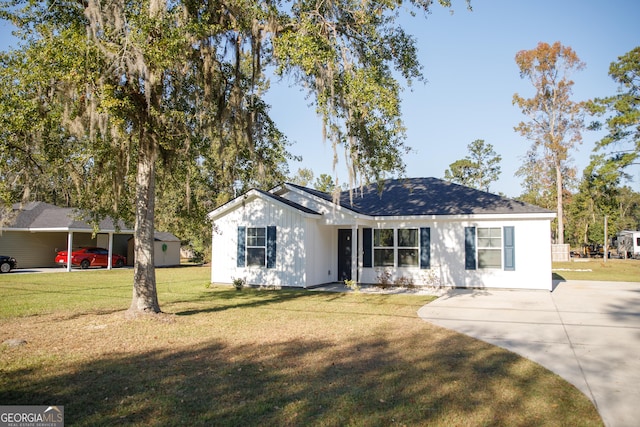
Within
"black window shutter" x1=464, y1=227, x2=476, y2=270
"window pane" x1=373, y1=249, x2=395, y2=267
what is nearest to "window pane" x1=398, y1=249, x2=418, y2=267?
"window pane" x1=373, y1=249, x2=395, y2=267

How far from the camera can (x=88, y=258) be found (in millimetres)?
24688

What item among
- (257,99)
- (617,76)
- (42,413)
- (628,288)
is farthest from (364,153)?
(617,76)

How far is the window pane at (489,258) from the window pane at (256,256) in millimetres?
7103

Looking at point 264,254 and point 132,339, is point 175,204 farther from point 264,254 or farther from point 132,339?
point 132,339

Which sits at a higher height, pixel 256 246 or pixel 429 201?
pixel 429 201

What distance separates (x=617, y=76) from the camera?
24016 millimetres

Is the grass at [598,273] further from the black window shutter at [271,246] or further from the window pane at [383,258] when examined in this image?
the black window shutter at [271,246]

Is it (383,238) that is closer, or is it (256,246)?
(256,246)

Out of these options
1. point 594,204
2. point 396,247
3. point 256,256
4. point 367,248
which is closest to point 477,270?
point 396,247

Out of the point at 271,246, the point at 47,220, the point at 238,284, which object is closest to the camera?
the point at 238,284

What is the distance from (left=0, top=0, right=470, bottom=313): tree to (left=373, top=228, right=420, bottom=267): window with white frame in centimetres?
543

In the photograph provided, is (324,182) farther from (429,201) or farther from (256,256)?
(256,256)

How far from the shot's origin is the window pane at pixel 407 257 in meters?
14.9

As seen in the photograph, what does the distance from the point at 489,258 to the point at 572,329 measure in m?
6.26
